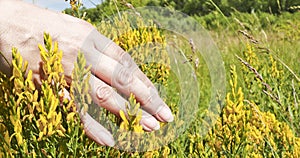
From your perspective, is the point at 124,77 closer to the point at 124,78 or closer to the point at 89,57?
the point at 124,78

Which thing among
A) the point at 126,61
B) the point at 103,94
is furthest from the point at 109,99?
the point at 126,61

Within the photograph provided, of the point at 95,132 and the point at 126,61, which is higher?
the point at 126,61

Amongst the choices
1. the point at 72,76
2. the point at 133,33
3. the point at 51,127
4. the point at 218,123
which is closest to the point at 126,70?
the point at 72,76

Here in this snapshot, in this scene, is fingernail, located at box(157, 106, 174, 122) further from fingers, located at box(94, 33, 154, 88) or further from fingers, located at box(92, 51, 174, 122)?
fingers, located at box(94, 33, 154, 88)

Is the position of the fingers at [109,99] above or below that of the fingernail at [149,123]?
above

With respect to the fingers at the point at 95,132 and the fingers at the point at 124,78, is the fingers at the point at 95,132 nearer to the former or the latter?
the fingers at the point at 95,132

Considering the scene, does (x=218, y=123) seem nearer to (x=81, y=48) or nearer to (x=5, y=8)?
(x=81, y=48)

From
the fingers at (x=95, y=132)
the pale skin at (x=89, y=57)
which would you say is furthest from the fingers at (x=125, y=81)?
the fingers at (x=95, y=132)
